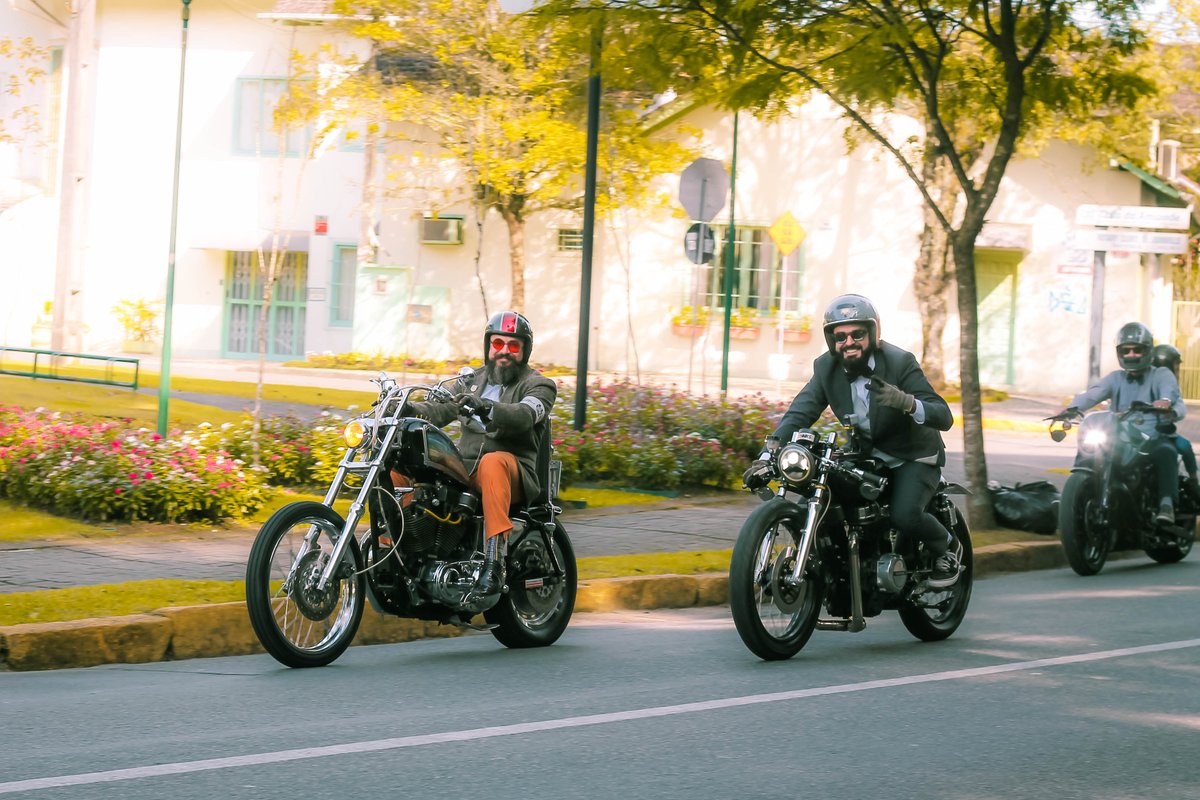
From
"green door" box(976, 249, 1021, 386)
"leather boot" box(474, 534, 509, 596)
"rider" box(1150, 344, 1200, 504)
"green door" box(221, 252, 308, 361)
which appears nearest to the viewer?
"leather boot" box(474, 534, 509, 596)

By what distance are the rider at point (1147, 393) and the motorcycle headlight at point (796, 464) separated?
17.2ft

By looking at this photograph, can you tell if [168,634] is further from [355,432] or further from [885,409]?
[885,409]

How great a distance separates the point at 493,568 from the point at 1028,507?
23.1 ft

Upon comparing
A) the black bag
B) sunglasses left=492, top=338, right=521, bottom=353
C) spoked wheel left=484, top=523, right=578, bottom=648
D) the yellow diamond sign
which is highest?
the yellow diamond sign

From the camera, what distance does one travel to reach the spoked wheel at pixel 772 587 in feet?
25.0

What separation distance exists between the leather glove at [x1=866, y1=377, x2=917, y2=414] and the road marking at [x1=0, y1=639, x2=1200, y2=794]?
4.35ft

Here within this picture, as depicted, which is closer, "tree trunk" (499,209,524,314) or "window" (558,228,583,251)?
"tree trunk" (499,209,524,314)

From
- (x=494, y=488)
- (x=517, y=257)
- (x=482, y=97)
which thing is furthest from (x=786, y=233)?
(x=494, y=488)

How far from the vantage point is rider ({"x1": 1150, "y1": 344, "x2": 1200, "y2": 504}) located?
12.8 m

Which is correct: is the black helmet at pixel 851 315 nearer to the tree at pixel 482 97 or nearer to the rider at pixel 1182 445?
the rider at pixel 1182 445

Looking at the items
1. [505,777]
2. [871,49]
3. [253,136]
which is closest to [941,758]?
[505,777]

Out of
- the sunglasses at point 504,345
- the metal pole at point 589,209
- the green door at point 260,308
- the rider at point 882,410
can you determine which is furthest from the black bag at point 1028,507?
the green door at point 260,308

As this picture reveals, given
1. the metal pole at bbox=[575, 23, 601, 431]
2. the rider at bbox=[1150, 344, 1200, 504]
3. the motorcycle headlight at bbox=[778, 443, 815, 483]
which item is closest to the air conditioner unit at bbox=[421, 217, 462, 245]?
the metal pole at bbox=[575, 23, 601, 431]

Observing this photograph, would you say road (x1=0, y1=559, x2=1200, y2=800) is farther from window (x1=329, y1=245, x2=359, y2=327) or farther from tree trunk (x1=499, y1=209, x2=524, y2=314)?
window (x1=329, y1=245, x2=359, y2=327)
